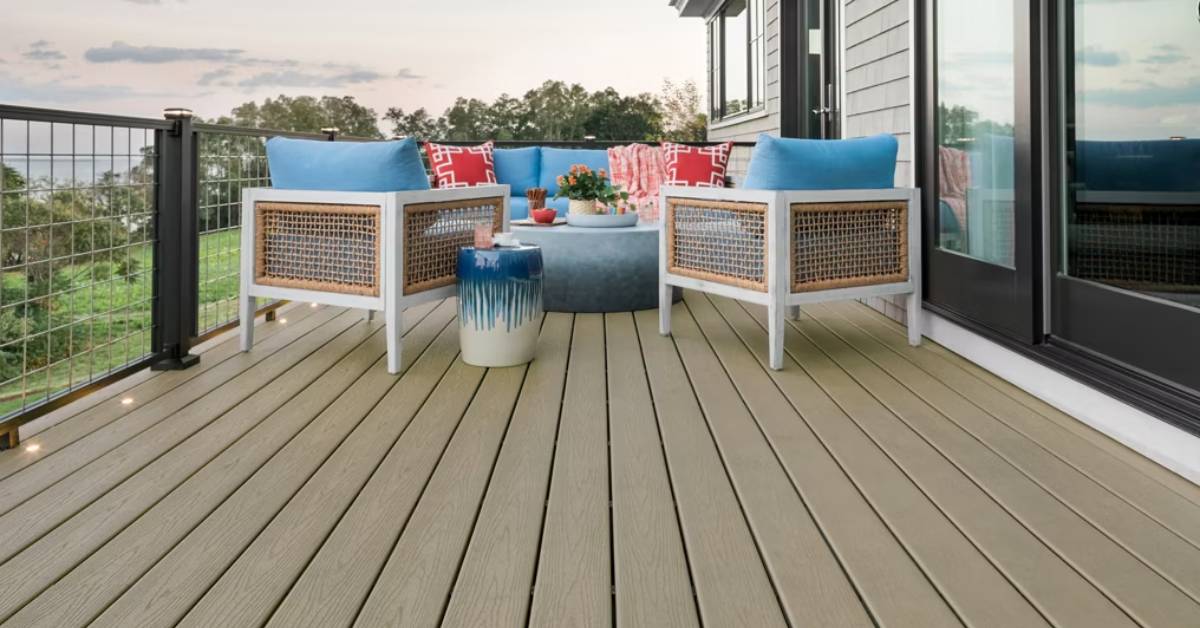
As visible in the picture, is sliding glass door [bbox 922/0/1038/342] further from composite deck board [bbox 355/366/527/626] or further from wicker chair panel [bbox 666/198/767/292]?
composite deck board [bbox 355/366/527/626]

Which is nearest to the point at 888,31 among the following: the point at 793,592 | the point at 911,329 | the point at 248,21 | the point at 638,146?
the point at 911,329

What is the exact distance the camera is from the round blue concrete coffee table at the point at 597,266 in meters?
4.56

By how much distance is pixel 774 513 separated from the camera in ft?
6.10

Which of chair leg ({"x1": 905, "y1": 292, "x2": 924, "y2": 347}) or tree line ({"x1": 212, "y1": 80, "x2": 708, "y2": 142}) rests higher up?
chair leg ({"x1": 905, "y1": 292, "x2": 924, "y2": 347})

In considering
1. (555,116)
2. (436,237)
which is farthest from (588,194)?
(555,116)

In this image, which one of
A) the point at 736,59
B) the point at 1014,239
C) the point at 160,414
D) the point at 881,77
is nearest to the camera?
the point at 160,414

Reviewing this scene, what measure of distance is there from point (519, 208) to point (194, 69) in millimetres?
11353

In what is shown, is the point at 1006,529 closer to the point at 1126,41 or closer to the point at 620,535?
the point at 620,535

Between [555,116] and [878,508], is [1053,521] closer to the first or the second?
[878,508]

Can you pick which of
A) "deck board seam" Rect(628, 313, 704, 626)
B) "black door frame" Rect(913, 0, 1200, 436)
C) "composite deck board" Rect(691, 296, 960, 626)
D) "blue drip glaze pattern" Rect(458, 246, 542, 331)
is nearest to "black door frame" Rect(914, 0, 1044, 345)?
"black door frame" Rect(913, 0, 1200, 436)

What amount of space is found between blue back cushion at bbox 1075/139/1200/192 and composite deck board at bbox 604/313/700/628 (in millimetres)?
1404

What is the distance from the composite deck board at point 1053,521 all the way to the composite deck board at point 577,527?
835 mm

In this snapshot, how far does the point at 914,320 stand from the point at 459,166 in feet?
11.8

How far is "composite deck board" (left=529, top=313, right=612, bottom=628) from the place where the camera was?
1449mm
